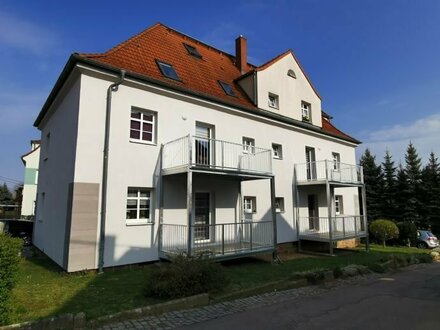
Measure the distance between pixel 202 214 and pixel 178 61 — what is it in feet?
23.4

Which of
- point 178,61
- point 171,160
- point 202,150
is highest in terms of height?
point 178,61

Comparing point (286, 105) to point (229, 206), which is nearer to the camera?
→ point (229, 206)

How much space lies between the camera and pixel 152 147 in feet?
37.3

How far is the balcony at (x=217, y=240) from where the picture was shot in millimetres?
10633

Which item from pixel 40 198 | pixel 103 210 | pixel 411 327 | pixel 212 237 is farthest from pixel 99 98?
pixel 411 327

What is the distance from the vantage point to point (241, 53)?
19.7 m

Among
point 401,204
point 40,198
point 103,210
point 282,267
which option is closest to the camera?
point 103,210

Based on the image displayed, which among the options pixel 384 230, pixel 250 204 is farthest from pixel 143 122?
pixel 384 230

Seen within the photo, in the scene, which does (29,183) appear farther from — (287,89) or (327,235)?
(327,235)

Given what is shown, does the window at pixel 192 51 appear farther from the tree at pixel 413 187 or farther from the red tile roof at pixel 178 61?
the tree at pixel 413 187

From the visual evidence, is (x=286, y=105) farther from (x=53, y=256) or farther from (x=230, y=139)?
(x=53, y=256)

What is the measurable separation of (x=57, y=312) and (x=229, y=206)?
28.2ft

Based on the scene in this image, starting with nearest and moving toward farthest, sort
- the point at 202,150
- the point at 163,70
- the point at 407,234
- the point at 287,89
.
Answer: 1. the point at 202,150
2. the point at 163,70
3. the point at 287,89
4. the point at 407,234

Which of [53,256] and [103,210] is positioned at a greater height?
[103,210]
